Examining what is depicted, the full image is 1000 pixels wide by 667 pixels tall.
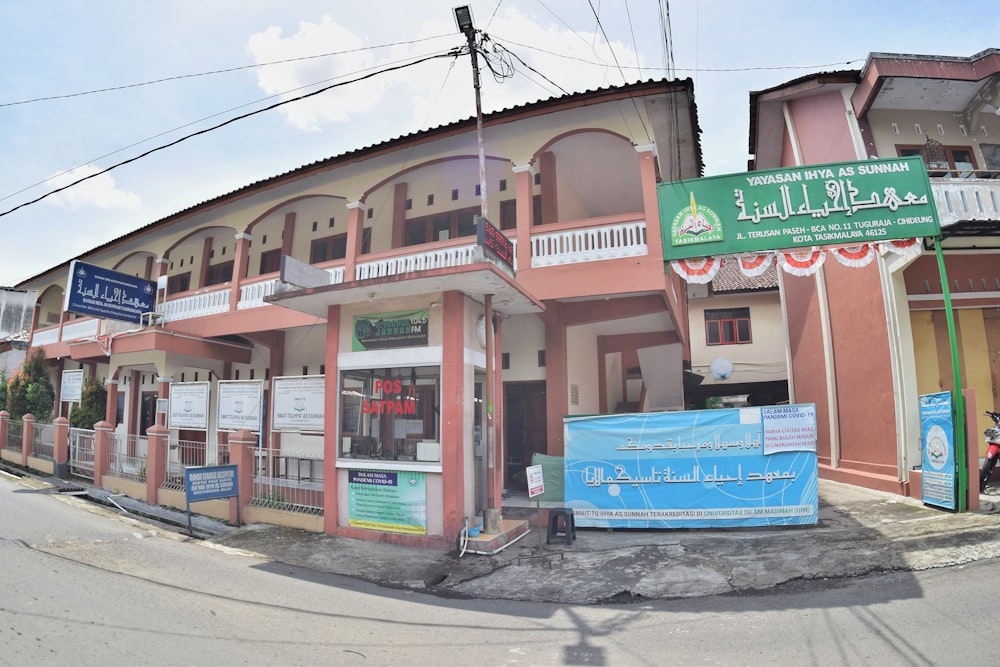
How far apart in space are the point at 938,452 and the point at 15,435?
23318 millimetres

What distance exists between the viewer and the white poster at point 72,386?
16.7 m

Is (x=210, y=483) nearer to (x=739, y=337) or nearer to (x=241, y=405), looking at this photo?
(x=241, y=405)

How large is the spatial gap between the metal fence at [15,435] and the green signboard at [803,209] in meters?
19.3

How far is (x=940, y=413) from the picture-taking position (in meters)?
8.12

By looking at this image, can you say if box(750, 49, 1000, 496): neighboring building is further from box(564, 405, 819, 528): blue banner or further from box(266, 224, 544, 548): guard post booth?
box(266, 224, 544, 548): guard post booth

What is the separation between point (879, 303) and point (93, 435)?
17504mm

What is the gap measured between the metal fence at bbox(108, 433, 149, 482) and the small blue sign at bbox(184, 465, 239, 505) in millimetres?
3631

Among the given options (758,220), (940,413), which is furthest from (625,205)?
(940,413)

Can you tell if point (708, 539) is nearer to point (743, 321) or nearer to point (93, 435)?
point (93, 435)

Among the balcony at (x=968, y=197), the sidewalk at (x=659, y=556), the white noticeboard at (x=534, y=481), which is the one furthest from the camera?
the balcony at (x=968, y=197)

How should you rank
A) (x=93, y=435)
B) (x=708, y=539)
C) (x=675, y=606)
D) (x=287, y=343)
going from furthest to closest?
(x=287, y=343)
(x=93, y=435)
(x=708, y=539)
(x=675, y=606)

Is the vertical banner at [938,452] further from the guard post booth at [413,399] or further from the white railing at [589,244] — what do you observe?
the guard post booth at [413,399]

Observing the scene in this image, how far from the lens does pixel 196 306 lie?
13.7 m

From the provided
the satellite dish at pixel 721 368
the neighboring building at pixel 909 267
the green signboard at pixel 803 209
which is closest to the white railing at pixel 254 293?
the green signboard at pixel 803 209
